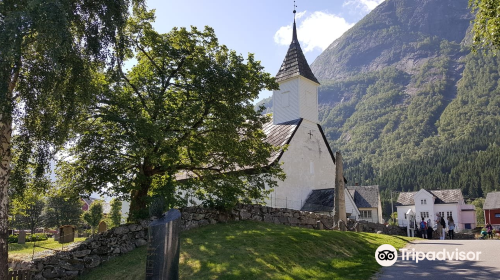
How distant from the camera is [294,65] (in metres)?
35.2

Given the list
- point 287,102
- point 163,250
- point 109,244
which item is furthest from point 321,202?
point 163,250

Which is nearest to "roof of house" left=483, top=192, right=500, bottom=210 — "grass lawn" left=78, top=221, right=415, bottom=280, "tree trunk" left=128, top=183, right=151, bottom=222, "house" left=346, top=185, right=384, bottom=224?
"house" left=346, top=185, right=384, bottom=224

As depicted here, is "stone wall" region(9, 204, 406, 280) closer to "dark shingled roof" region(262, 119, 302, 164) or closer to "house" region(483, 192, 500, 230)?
"dark shingled roof" region(262, 119, 302, 164)

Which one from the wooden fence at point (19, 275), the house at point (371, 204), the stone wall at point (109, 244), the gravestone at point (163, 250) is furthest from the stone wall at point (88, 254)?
the house at point (371, 204)

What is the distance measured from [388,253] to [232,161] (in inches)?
315

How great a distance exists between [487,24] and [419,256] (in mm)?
8000

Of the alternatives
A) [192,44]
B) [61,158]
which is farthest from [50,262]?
[192,44]

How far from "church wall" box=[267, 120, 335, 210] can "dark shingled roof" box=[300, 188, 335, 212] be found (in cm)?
45

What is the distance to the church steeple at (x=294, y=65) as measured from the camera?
114 ft

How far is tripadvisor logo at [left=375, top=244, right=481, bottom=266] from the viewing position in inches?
506

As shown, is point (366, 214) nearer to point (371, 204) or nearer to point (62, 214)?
point (371, 204)

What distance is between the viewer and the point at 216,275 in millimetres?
10906

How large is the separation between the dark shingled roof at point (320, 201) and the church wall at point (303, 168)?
0.45 metres

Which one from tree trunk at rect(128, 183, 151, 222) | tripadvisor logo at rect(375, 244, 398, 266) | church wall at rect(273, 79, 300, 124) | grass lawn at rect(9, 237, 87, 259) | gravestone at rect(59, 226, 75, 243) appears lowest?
grass lawn at rect(9, 237, 87, 259)
